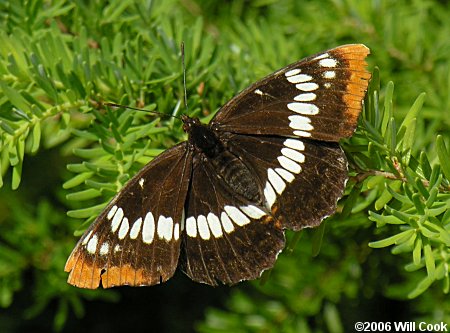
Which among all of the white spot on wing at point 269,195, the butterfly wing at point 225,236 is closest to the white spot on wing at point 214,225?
the butterfly wing at point 225,236

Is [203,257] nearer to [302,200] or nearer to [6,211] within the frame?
[302,200]

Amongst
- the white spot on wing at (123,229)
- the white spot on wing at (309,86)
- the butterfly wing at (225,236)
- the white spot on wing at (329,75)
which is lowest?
the butterfly wing at (225,236)

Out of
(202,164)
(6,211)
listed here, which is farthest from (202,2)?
(6,211)

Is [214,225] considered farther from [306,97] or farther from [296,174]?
[306,97]

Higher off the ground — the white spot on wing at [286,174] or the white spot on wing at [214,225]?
the white spot on wing at [286,174]

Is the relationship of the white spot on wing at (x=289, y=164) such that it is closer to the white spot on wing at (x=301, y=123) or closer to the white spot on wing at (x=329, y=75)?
the white spot on wing at (x=301, y=123)

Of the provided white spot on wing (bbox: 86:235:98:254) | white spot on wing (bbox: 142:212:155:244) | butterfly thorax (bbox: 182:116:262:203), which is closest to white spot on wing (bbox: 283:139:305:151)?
butterfly thorax (bbox: 182:116:262:203)
